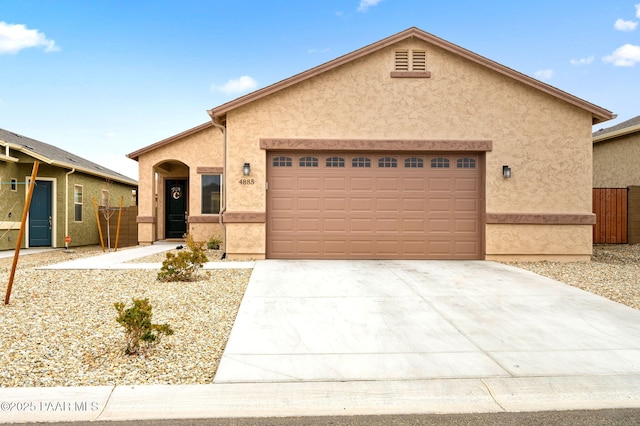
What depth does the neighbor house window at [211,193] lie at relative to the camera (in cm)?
1457

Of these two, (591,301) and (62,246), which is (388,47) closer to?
(591,301)

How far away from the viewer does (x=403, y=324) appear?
5297 mm

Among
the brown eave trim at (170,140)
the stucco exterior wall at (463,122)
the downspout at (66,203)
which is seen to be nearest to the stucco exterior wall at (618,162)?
the stucco exterior wall at (463,122)

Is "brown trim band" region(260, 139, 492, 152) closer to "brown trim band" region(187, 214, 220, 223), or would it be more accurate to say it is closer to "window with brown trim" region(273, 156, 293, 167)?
"window with brown trim" region(273, 156, 293, 167)

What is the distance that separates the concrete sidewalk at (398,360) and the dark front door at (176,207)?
34.5 ft

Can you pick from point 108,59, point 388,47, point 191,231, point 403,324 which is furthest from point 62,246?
point 403,324

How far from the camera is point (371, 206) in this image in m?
10.6

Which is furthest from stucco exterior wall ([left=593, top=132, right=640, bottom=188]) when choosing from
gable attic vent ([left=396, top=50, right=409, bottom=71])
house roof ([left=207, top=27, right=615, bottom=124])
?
gable attic vent ([left=396, top=50, right=409, bottom=71])

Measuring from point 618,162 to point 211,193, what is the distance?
660 inches

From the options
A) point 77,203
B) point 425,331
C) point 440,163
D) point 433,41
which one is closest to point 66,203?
point 77,203

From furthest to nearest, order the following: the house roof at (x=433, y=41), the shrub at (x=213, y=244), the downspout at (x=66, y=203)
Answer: the downspout at (x=66, y=203), the shrub at (x=213, y=244), the house roof at (x=433, y=41)

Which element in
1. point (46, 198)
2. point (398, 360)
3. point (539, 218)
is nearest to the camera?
point (398, 360)

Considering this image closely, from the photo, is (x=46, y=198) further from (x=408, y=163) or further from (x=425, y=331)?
(x=425, y=331)

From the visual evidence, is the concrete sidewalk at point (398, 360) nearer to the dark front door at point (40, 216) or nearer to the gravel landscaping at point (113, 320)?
the gravel landscaping at point (113, 320)
